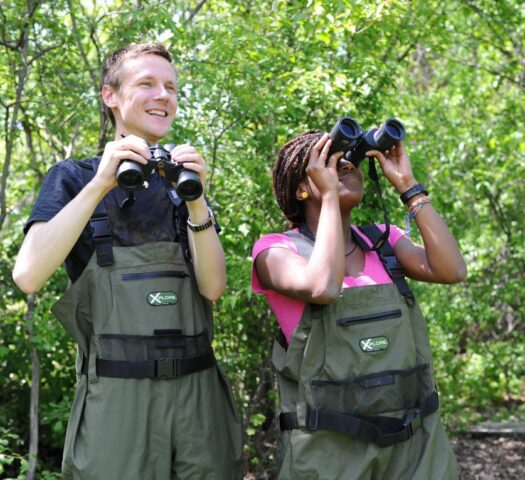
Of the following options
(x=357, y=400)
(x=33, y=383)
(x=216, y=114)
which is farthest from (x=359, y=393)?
(x=33, y=383)

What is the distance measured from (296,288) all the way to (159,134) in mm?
755

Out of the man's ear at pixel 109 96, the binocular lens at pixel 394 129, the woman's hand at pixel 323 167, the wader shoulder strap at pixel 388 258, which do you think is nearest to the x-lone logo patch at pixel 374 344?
the wader shoulder strap at pixel 388 258

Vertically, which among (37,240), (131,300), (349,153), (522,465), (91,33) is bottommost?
(522,465)

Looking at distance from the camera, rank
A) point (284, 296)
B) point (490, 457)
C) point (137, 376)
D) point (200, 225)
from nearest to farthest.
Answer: point (137, 376)
point (200, 225)
point (284, 296)
point (490, 457)

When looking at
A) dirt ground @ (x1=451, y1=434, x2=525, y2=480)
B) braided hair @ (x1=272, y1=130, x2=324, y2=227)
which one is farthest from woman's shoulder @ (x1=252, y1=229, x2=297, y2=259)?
dirt ground @ (x1=451, y1=434, x2=525, y2=480)

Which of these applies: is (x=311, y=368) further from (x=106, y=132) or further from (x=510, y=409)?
(x=510, y=409)

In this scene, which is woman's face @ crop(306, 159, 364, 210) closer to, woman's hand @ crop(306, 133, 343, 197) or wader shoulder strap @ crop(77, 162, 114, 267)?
woman's hand @ crop(306, 133, 343, 197)

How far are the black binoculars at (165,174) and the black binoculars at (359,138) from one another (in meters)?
0.56

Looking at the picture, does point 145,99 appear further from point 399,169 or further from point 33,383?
point 33,383

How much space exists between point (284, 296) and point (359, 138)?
0.64 metres

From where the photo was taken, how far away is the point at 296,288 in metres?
2.57

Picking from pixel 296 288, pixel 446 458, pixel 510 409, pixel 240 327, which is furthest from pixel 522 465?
pixel 296 288

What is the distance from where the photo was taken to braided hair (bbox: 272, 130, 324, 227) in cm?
288

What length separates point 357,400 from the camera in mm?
2516
